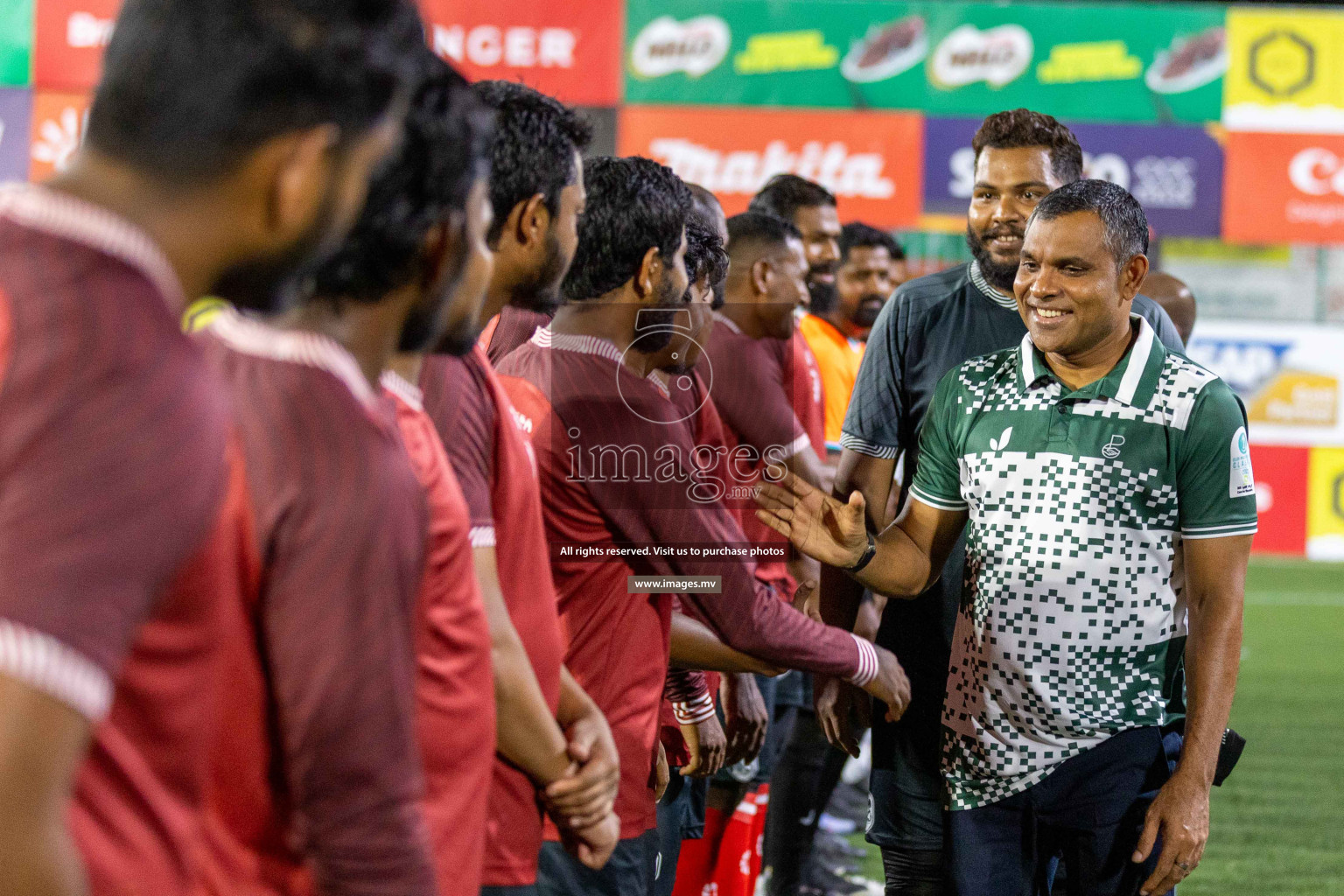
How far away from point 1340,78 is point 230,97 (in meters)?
12.2

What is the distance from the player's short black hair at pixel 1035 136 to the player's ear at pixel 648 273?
3.90ft

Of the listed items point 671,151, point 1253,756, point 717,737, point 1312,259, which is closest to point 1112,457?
point 717,737

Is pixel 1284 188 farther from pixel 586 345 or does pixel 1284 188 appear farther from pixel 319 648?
pixel 319 648

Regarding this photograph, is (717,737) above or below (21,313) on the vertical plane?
below

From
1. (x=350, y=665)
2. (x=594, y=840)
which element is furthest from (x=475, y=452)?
(x=350, y=665)

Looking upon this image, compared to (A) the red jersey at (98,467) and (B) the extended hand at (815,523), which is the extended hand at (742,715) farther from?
(A) the red jersey at (98,467)

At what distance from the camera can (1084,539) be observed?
2377mm

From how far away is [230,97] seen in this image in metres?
0.80

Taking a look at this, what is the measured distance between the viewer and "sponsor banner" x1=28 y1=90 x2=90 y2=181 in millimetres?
10367

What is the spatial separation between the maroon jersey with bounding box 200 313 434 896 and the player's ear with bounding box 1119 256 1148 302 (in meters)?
1.82

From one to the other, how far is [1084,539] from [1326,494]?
33.7ft

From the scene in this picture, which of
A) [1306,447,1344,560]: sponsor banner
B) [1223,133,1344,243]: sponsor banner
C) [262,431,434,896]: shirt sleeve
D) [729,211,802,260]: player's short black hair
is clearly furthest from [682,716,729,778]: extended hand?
[1306,447,1344,560]: sponsor banner

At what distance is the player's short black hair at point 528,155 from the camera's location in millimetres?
1836

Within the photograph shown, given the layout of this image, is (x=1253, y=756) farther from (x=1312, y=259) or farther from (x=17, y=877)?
(x=1312, y=259)
